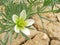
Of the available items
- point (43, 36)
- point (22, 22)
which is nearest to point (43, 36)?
point (43, 36)

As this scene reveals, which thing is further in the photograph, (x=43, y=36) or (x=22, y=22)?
(x=43, y=36)

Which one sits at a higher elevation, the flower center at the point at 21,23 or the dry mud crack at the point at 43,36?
the flower center at the point at 21,23

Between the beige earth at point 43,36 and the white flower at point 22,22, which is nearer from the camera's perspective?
the white flower at point 22,22

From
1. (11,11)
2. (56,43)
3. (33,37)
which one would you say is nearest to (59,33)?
(56,43)

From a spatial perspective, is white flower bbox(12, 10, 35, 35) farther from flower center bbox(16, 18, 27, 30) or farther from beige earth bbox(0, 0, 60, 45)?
beige earth bbox(0, 0, 60, 45)

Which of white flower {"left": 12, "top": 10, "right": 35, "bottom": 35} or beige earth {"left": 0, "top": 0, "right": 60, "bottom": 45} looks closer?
white flower {"left": 12, "top": 10, "right": 35, "bottom": 35}

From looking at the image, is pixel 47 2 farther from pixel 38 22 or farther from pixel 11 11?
pixel 38 22

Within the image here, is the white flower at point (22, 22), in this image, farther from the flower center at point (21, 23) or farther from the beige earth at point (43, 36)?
the beige earth at point (43, 36)

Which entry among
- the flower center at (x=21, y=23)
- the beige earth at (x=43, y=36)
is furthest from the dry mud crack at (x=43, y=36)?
the flower center at (x=21, y=23)

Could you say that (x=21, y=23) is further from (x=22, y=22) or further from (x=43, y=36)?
(x=43, y=36)

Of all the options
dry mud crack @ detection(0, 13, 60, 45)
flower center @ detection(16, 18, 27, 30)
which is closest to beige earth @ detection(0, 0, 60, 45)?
dry mud crack @ detection(0, 13, 60, 45)

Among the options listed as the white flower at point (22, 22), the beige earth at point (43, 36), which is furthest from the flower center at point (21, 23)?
the beige earth at point (43, 36)
